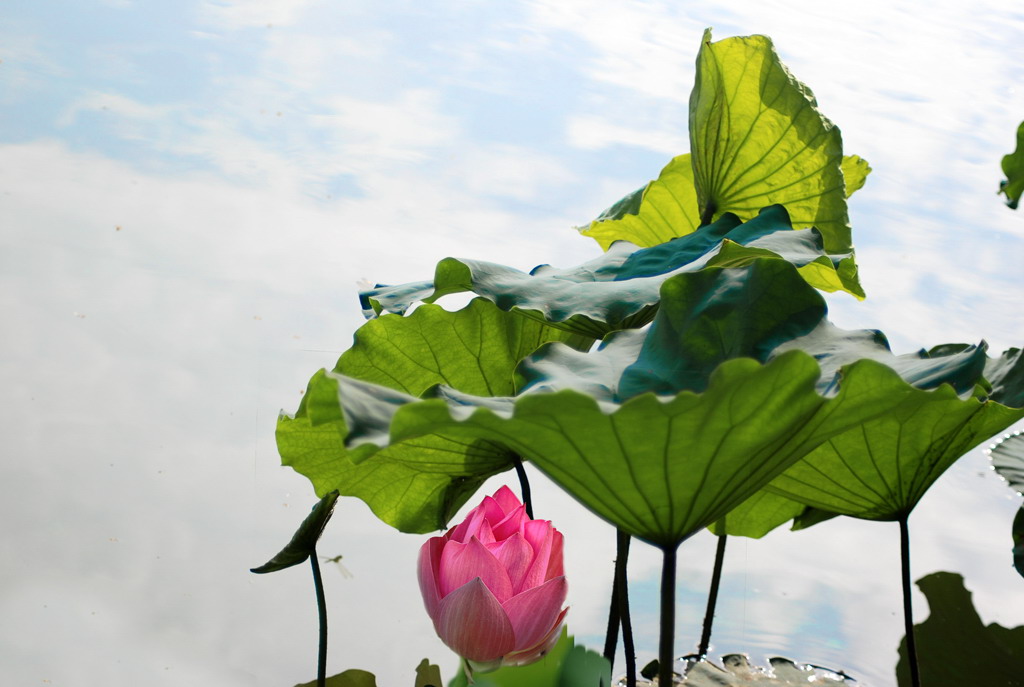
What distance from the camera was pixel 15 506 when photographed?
3.82 feet

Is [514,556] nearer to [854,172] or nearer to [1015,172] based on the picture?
[1015,172]

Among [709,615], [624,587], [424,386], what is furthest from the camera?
[709,615]

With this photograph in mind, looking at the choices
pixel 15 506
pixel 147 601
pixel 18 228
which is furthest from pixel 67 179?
pixel 147 601

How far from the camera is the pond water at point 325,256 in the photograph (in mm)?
1073

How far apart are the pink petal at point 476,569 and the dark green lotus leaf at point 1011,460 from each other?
44 centimetres

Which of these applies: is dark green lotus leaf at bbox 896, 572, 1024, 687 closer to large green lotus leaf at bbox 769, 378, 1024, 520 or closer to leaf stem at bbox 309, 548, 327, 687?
large green lotus leaf at bbox 769, 378, 1024, 520

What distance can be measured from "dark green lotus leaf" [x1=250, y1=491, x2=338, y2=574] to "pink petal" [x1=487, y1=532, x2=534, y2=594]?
160 millimetres

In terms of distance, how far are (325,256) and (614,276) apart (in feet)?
3.70

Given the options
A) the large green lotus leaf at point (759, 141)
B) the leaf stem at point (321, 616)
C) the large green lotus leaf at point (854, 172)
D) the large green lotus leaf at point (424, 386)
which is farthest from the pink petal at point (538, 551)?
the large green lotus leaf at point (854, 172)

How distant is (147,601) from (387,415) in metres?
0.73

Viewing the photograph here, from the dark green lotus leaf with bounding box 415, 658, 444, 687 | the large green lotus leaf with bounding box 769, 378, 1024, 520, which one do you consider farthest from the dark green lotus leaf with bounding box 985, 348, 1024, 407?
the dark green lotus leaf with bounding box 415, 658, 444, 687

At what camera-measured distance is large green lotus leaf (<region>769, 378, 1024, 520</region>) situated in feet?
1.95

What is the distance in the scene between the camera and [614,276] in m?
0.78

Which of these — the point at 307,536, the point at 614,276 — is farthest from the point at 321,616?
the point at 614,276
